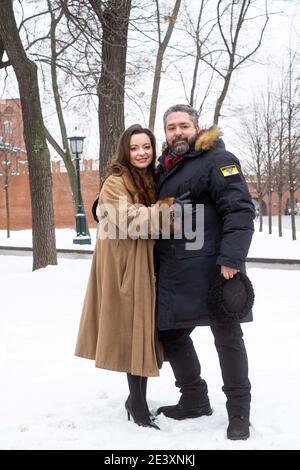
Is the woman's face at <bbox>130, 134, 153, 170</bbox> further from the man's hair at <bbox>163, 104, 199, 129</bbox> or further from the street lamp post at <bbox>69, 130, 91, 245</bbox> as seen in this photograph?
the street lamp post at <bbox>69, 130, 91, 245</bbox>

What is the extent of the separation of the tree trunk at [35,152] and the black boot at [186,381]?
8.08 meters

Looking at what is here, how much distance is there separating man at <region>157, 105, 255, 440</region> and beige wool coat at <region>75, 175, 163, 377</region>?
9 centimetres

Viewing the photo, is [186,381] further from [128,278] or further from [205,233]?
[205,233]

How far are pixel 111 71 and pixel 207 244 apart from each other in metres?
7.57

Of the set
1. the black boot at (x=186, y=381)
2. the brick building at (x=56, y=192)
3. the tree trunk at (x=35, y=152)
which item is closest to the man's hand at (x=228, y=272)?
the black boot at (x=186, y=381)

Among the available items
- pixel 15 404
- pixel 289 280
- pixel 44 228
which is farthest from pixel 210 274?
pixel 44 228

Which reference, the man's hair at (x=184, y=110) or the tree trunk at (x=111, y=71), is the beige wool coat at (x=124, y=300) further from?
the tree trunk at (x=111, y=71)

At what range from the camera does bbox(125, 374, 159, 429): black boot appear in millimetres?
3578

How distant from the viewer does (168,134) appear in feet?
11.5

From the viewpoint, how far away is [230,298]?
126 inches

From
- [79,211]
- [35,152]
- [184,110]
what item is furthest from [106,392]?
[79,211]

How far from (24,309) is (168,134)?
457 centimetres

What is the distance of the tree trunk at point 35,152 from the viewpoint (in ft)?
37.2

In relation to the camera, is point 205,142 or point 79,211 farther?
point 79,211
